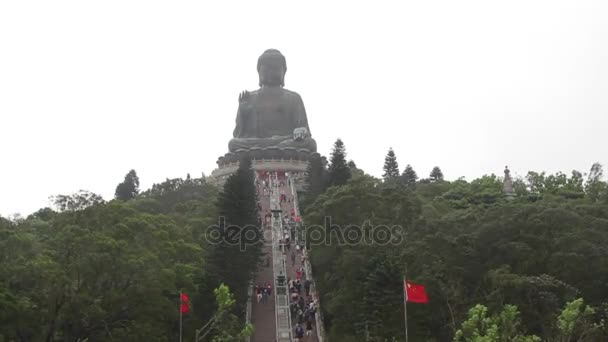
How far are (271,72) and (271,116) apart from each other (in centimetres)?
368

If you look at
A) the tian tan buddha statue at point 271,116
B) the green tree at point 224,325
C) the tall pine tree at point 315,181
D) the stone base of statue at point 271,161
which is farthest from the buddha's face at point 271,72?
the green tree at point 224,325

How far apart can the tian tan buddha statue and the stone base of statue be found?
2.11 ft

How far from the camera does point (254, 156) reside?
166ft

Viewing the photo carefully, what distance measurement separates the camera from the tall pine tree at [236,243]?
25.1 meters

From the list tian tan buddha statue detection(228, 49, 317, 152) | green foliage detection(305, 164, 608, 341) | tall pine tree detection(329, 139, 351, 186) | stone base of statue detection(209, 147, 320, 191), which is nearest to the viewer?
green foliage detection(305, 164, 608, 341)

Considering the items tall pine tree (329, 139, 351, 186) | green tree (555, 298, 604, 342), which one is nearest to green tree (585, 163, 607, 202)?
tall pine tree (329, 139, 351, 186)

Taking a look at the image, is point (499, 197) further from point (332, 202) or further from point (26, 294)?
point (26, 294)

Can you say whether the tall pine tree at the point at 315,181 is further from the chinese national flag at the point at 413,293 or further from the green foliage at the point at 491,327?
the green foliage at the point at 491,327

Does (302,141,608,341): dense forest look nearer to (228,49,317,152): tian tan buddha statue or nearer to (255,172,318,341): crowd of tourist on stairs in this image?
(255,172,318,341): crowd of tourist on stairs

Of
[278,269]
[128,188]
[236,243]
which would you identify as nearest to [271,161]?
[128,188]

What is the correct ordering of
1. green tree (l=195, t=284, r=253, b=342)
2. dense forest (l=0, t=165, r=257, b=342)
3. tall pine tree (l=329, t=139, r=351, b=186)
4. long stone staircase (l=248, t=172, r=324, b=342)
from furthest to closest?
tall pine tree (l=329, t=139, r=351, b=186), long stone staircase (l=248, t=172, r=324, b=342), dense forest (l=0, t=165, r=257, b=342), green tree (l=195, t=284, r=253, b=342)

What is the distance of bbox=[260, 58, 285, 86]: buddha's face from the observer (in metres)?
55.4

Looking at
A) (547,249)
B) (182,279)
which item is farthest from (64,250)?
(547,249)

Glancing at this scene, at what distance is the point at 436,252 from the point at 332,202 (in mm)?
5623
